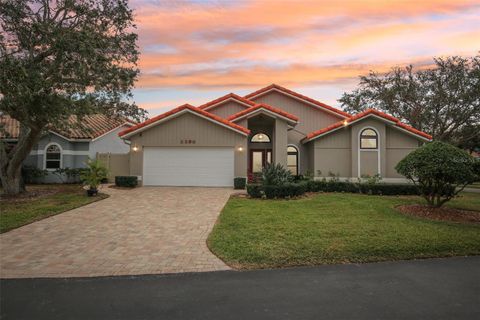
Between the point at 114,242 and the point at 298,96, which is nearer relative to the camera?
the point at 114,242

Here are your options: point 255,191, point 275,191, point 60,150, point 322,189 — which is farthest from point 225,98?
point 60,150

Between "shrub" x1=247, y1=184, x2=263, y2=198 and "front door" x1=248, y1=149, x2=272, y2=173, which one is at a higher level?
"front door" x1=248, y1=149, x2=272, y2=173

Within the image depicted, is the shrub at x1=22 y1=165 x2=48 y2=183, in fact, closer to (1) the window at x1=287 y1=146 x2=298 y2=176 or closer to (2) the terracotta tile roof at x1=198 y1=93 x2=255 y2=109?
(2) the terracotta tile roof at x1=198 y1=93 x2=255 y2=109

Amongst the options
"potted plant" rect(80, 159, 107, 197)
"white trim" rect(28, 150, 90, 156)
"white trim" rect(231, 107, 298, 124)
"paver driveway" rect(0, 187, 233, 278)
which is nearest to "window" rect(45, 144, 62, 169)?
"white trim" rect(28, 150, 90, 156)

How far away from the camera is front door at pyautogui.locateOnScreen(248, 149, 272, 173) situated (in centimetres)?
2172

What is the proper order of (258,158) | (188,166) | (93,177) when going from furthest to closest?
(258,158)
(188,166)
(93,177)

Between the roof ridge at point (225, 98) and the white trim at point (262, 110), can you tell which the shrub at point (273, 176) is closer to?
the white trim at point (262, 110)

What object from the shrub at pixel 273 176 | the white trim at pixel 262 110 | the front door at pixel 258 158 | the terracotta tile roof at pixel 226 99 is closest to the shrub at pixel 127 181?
the white trim at pixel 262 110

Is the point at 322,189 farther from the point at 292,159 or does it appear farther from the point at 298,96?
the point at 298,96

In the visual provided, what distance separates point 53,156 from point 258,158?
1436 cm

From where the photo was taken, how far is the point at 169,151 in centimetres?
1845

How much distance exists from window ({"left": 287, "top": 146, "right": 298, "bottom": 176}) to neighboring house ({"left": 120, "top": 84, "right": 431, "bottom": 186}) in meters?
0.07

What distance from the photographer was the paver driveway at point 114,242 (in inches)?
215

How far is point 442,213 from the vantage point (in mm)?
10273
